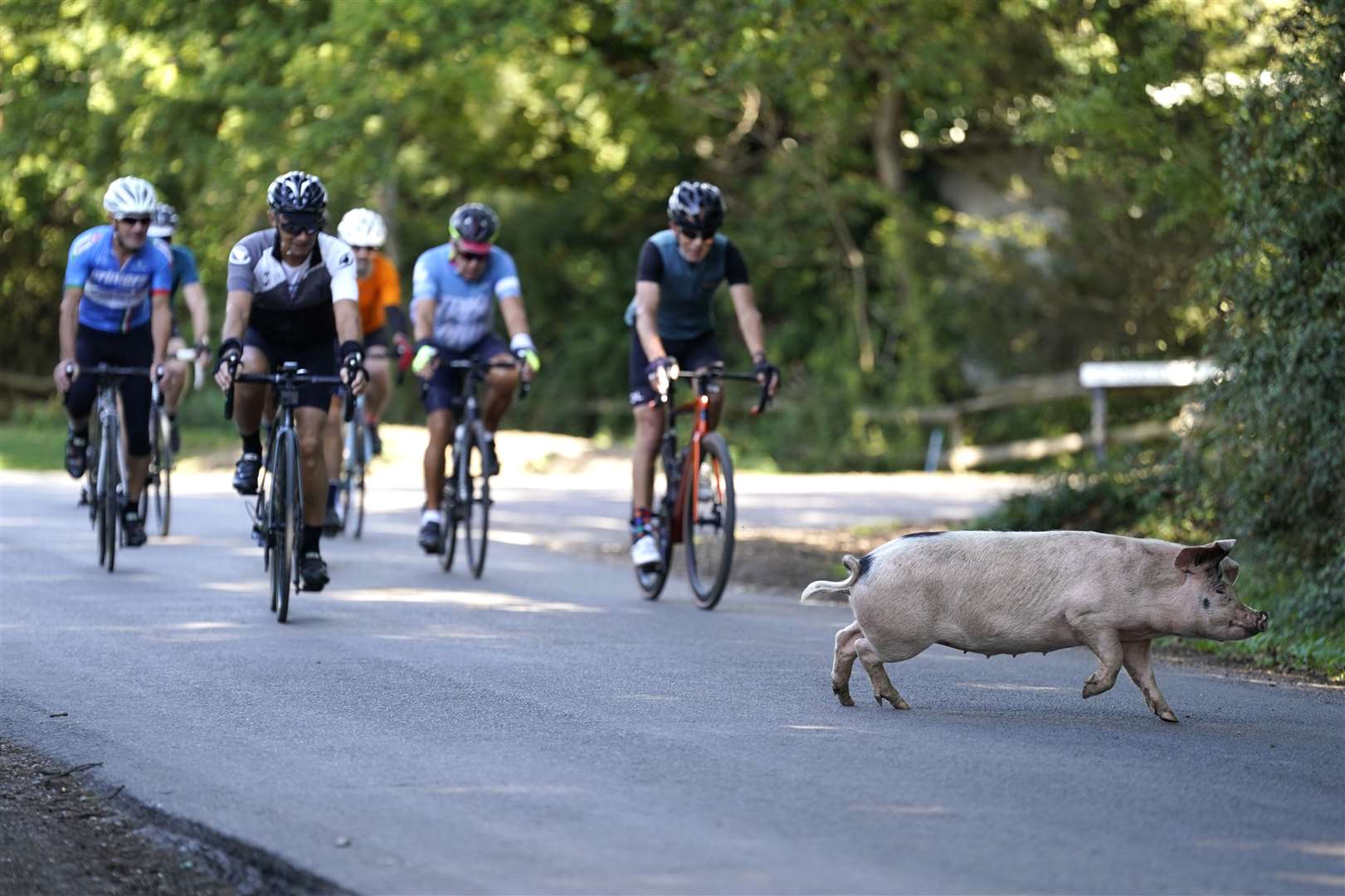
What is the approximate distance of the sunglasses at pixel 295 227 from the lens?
34.6 ft

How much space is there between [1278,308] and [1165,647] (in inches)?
83.0

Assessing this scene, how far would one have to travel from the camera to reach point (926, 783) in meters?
6.60

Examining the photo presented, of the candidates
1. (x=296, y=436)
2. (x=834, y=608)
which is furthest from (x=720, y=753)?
(x=834, y=608)

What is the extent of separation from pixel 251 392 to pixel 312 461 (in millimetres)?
562

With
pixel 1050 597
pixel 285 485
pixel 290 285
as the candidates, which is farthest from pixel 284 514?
pixel 1050 597

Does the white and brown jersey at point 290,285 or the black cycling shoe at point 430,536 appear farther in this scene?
the black cycling shoe at point 430,536

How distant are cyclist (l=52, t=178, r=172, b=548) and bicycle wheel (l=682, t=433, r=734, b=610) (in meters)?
3.42

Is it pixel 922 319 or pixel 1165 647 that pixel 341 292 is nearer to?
pixel 1165 647

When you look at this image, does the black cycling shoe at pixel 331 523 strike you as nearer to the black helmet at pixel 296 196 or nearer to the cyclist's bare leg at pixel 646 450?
the cyclist's bare leg at pixel 646 450

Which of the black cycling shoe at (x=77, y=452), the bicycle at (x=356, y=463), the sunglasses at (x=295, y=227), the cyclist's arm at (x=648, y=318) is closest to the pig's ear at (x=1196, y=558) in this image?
the cyclist's arm at (x=648, y=318)

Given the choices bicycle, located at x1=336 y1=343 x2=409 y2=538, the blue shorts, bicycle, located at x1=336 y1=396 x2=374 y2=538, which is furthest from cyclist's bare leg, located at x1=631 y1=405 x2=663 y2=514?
bicycle, located at x1=336 y1=396 x2=374 y2=538

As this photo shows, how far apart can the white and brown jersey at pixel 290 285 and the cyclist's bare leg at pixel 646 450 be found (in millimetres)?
1986

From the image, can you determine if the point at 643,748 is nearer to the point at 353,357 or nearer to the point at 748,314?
the point at 353,357

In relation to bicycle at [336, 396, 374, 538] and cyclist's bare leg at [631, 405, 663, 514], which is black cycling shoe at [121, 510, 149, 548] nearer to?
bicycle at [336, 396, 374, 538]
